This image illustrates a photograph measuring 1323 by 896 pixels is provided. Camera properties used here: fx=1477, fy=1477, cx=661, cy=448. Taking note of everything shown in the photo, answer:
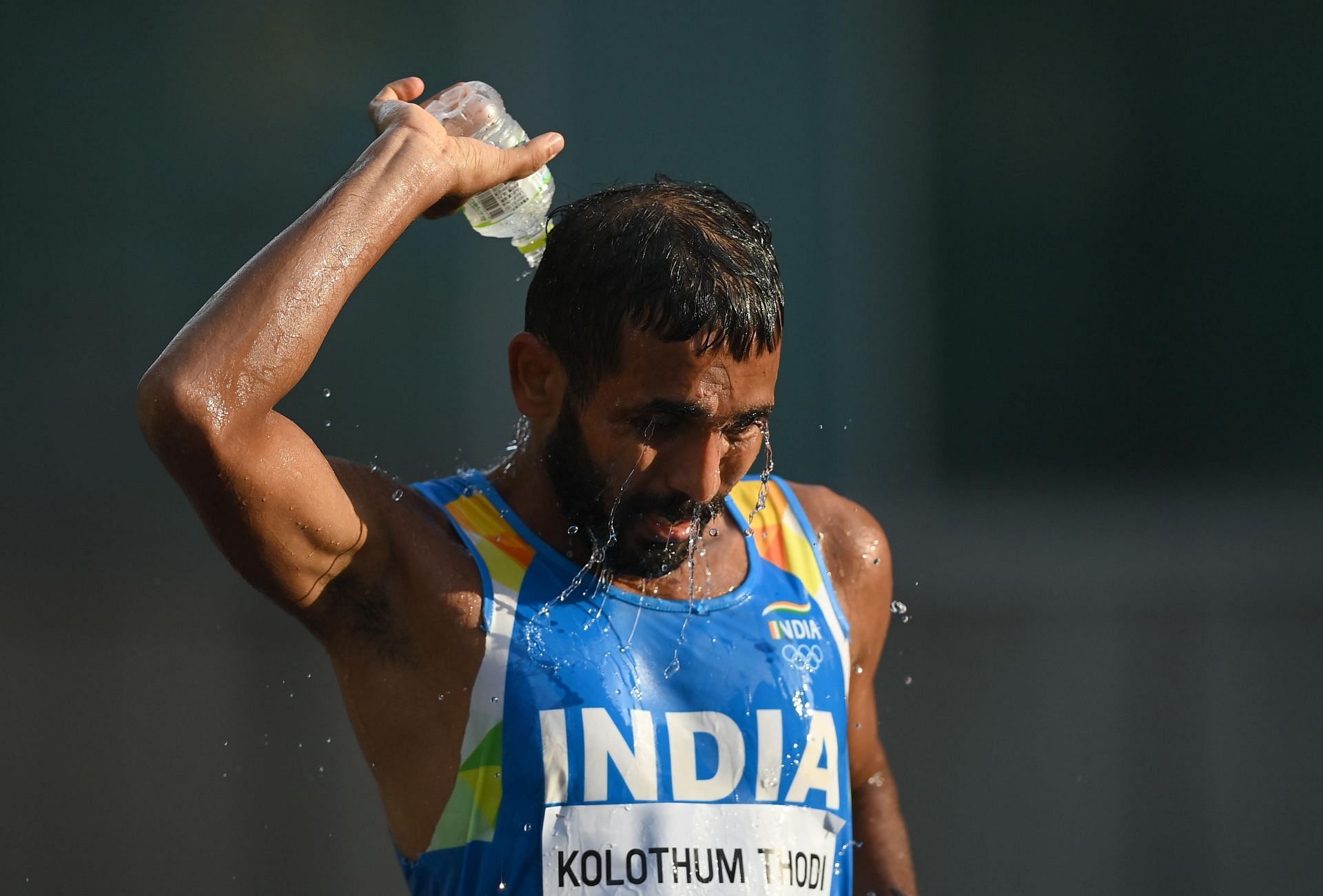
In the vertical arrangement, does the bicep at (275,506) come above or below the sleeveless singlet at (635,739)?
above

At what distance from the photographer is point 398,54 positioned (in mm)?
5789

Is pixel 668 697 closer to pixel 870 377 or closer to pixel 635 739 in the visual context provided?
pixel 635 739

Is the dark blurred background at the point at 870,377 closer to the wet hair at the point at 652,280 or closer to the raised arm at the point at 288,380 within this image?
the wet hair at the point at 652,280

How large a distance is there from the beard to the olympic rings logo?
9.3 inches

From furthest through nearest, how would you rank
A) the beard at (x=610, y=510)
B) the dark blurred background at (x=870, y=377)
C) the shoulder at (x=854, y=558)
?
the dark blurred background at (x=870, y=377)
the shoulder at (x=854, y=558)
the beard at (x=610, y=510)

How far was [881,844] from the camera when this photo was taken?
9.09ft

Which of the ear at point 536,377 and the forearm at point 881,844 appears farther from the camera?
the forearm at point 881,844

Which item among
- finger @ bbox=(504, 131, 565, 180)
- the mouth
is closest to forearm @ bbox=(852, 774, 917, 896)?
the mouth

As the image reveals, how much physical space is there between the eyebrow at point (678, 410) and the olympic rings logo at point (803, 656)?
17.5 inches

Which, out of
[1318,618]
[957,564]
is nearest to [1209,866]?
[1318,618]

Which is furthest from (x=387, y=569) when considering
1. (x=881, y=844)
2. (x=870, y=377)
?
(x=870, y=377)

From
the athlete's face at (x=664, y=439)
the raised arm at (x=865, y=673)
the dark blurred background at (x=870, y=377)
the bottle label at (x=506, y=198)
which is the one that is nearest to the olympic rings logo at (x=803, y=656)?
the raised arm at (x=865, y=673)

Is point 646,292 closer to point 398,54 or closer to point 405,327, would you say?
point 405,327

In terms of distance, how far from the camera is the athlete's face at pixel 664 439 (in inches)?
89.4
